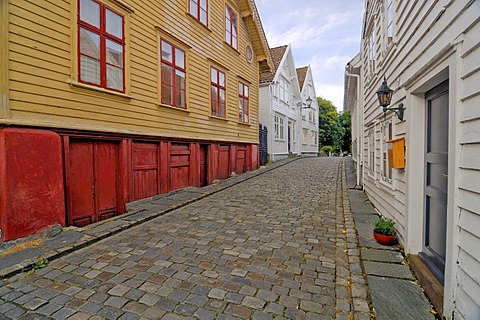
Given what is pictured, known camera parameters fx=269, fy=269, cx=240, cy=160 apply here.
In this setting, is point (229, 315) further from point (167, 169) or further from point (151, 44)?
point (151, 44)

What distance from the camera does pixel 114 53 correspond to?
20.5 ft

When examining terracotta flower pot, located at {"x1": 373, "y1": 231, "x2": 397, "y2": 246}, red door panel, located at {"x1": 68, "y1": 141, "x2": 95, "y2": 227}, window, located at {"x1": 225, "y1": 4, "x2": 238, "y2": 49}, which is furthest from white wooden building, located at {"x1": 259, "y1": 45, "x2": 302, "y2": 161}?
terracotta flower pot, located at {"x1": 373, "y1": 231, "x2": 397, "y2": 246}

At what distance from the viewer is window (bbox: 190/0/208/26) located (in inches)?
368

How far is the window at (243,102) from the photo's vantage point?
12.9 meters

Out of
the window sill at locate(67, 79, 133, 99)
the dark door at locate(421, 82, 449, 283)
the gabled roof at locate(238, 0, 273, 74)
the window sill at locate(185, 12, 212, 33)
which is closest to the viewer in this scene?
the dark door at locate(421, 82, 449, 283)

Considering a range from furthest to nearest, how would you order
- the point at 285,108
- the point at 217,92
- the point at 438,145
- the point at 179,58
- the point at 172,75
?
1. the point at 285,108
2. the point at 217,92
3. the point at 179,58
4. the point at 172,75
5. the point at 438,145

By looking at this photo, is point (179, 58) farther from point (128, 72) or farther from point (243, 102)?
point (243, 102)

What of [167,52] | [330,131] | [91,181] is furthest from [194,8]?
[330,131]

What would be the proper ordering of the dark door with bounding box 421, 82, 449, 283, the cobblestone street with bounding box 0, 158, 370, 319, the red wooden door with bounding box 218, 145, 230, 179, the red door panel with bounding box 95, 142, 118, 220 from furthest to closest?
the red wooden door with bounding box 218, 145, 230, 179, the red door panel with bounding box 95, 142, 118, 220, the dark door with bounding box 421, 82, 449, 283, the cobblestone street with bounding box 0, 158, 370, 319

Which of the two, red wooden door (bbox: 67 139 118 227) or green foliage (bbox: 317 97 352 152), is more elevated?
green foliage (bbox: 317 97 352 152)

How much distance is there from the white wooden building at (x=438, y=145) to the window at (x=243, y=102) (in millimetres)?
7948

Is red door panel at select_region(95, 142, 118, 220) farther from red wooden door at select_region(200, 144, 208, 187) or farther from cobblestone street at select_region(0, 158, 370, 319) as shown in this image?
red wooden door at select_region(200, 144, 208, 187)

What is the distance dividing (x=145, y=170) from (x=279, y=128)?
14751mm

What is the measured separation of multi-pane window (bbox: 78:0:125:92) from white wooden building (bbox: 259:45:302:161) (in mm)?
13044
